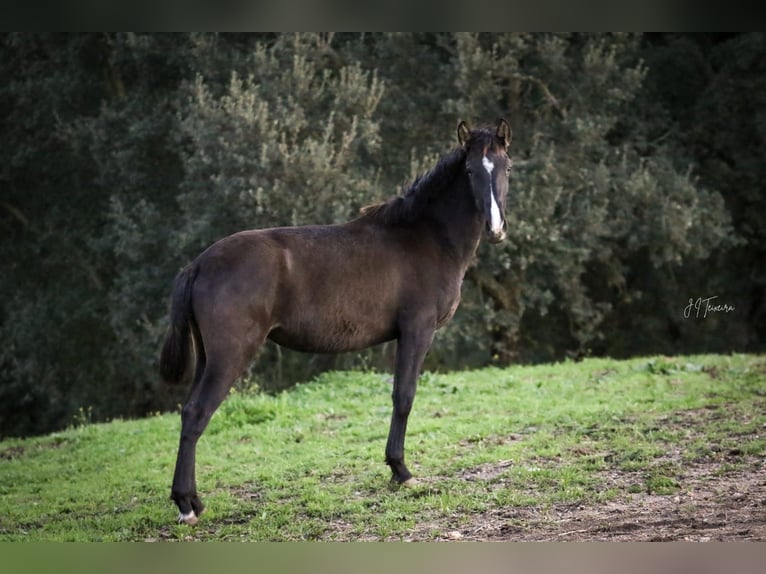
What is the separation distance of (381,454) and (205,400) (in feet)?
8.40

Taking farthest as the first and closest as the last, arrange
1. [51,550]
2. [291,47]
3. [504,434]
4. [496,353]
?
[496,353] < [291,47] < [504,434] < [51,550]

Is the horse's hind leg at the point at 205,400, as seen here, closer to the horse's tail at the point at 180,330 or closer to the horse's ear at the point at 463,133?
the horse's tail at the point at 180,330

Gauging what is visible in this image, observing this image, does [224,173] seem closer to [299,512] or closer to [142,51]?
[142,51]

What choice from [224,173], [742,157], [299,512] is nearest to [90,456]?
[299,512]

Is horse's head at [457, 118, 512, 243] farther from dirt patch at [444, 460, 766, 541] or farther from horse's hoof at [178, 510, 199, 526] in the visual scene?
horse's hoof at [178, 510, 199, 526]

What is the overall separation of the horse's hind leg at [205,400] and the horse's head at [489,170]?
1905 mm

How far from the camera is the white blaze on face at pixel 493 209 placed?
646 centimetres

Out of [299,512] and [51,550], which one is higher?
[51,550]

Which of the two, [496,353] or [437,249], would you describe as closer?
[437,249]

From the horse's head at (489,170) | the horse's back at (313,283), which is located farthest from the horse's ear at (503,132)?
the horse's back at (313,283)

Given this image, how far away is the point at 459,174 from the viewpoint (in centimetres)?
718

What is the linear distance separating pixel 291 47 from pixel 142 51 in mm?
3291

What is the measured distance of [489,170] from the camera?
669cm
